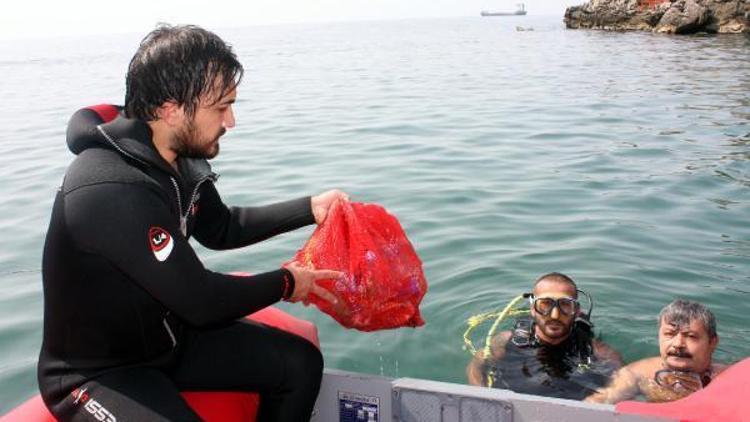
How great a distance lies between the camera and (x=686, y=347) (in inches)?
176

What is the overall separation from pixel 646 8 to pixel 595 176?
166 feet

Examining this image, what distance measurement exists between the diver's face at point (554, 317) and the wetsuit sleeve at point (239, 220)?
83.4 inches

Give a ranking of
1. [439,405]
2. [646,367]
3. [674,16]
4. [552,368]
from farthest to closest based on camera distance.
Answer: [674,16] < [552,368] < [646,367] < [439,405]

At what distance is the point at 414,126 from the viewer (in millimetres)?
13938

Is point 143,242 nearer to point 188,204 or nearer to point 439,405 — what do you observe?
point 188,204

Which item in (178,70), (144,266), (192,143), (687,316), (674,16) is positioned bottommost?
(674,16)

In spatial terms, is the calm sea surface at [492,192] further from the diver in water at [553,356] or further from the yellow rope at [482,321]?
the diver in water at [553,356]

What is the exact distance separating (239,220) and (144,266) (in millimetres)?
1109

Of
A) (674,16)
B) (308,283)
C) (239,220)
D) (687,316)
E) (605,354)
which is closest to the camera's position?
(308,283)

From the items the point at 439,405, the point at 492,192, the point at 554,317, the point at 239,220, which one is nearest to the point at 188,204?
the point at 239,220

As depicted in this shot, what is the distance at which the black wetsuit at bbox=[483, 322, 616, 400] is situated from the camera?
484cm

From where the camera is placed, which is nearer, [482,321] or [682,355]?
[682,355]

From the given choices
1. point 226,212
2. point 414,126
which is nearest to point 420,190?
point 414,126

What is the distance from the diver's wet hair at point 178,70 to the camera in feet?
8.39
